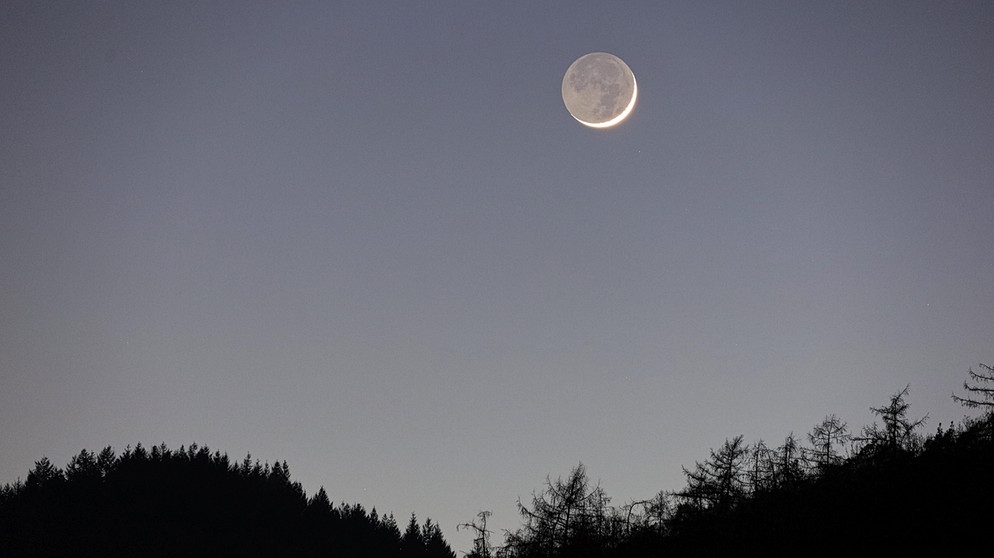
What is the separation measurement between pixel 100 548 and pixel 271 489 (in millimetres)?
29441

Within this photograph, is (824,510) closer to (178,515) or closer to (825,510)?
(825,510)

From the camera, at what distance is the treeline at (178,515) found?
115750 mm

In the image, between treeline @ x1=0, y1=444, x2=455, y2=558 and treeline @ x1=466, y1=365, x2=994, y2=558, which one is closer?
treeline @ x1=466, y1=365, x2=994, y2=558

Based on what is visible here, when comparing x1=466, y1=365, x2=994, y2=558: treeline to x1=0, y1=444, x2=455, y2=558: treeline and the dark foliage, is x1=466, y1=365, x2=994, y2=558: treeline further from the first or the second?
x1=0, y1=444, x2=455, y2=558: treeline

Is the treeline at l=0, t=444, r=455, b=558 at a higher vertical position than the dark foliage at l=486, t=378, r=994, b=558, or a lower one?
higher

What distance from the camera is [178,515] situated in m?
124

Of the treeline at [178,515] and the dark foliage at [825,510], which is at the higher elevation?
the treeline at [178,515]

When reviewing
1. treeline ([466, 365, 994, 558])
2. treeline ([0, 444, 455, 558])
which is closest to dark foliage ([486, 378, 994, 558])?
A: treeline ([466, 365, 994, 558])

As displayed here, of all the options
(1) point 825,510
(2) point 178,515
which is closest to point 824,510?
(1) point 825,510

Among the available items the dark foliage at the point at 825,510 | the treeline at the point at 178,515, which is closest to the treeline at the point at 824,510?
the dark foliage at the point at 825,510

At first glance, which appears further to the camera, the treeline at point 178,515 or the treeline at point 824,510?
the treeline at point 178,515

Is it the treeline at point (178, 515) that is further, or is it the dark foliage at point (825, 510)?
the treeline at point (178, 515)

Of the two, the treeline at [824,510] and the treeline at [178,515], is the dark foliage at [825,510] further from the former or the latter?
the treeline at [178,515]

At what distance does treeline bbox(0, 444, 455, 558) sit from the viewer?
4557 inches
